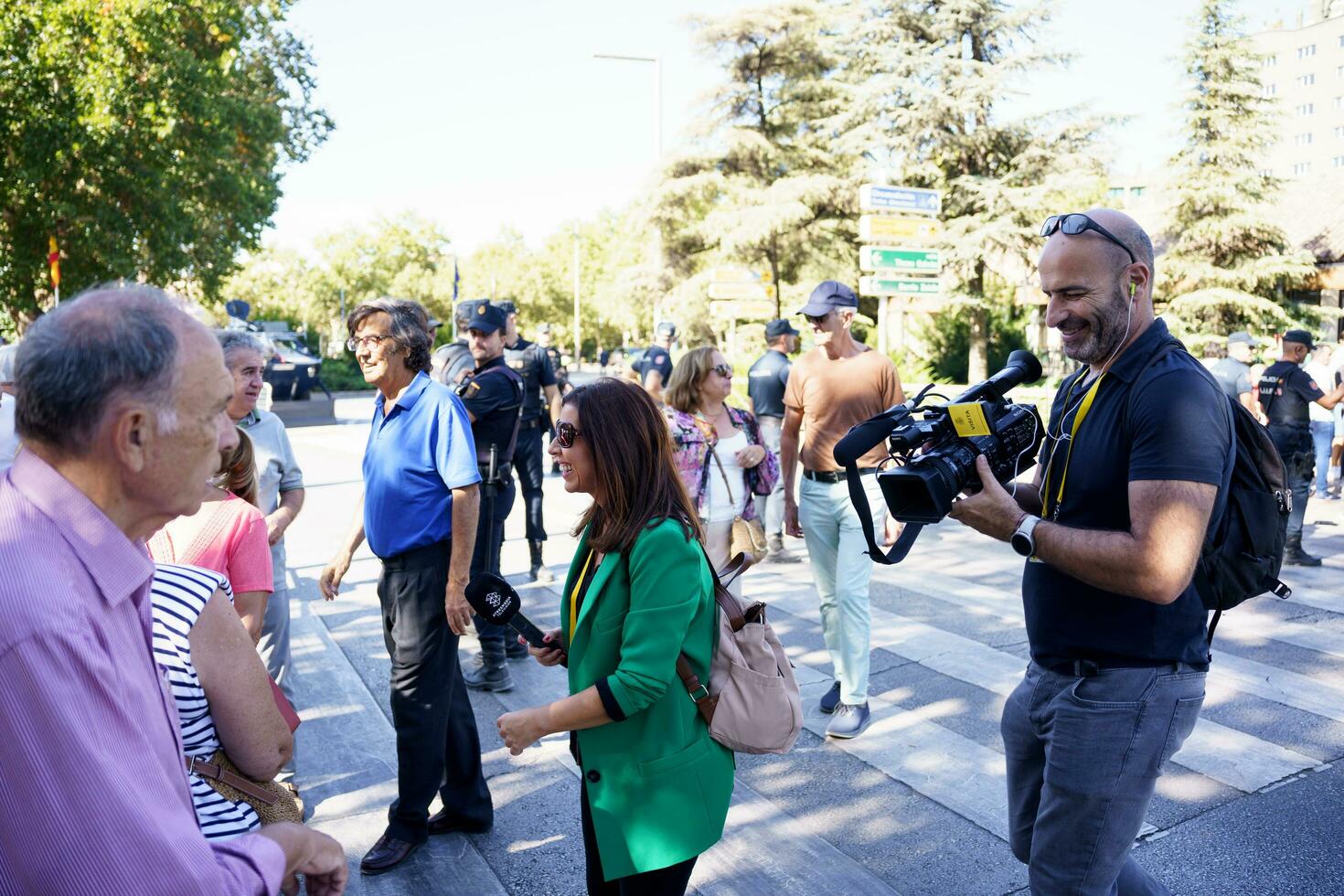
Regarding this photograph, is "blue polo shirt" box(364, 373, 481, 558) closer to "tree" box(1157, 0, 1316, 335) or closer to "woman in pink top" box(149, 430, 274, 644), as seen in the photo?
"woman in pink top" box(149, 430, 274, 644)

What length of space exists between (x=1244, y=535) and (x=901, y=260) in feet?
41.9

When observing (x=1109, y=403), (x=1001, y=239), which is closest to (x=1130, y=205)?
(x=1001, y=239)

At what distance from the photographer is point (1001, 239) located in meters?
27.3

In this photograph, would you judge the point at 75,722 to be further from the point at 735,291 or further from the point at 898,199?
the point at 735,291

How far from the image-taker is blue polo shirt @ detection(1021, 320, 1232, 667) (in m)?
2.11

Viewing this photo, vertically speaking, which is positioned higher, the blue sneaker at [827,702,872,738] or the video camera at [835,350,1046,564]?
the video camera at [835,350,1046,564]

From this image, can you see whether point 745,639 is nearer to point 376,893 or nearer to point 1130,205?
point 376,893

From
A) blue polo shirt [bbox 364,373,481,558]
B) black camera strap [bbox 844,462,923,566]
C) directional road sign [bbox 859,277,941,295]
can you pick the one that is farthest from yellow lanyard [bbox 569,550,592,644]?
directional road sign [bbox 859,277,941,295]

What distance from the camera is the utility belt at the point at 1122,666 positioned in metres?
2.25

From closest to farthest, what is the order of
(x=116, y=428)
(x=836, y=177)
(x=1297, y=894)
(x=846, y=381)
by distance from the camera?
1. (x=116, y=428)
2. (x=1297, y=894)
3. (x=846, y=381)
4. (x=836, y=177)

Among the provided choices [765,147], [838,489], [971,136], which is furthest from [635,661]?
[765,147]

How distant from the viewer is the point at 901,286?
47.7ft

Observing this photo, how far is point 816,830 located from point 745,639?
184 cm

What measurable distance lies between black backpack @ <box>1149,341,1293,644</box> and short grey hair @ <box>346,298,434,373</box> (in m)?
2.59
